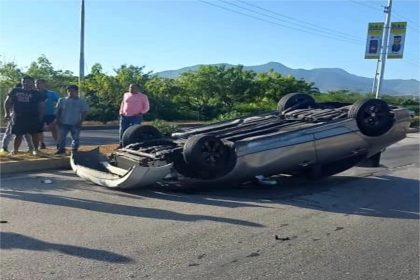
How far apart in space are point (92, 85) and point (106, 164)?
2102 centimetres

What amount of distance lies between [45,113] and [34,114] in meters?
1.41

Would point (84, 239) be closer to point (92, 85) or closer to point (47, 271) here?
point (47, 271)

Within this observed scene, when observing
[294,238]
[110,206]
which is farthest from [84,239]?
[294,238]

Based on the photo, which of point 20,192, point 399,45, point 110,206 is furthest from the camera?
point 399,45

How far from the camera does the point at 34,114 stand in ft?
29.8

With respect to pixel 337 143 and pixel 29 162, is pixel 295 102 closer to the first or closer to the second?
pixel 337 143

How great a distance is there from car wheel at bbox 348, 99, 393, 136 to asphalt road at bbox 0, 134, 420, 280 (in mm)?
938

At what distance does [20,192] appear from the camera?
6789 millimetres

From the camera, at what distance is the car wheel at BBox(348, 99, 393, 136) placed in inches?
313

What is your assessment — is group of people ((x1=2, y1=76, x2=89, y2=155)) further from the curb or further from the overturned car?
the overturned car

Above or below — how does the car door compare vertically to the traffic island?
above

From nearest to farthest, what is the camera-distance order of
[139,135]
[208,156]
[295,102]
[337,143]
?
1. [208,156]
2. [337,143]
3. [139,135]
4. [295,102]

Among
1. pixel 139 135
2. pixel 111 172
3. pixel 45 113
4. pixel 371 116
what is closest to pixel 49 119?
pixel 45 113

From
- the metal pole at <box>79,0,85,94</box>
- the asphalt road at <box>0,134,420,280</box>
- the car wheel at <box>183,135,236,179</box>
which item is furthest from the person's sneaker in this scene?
the metal pole at <box>79,0,85,94</box>
